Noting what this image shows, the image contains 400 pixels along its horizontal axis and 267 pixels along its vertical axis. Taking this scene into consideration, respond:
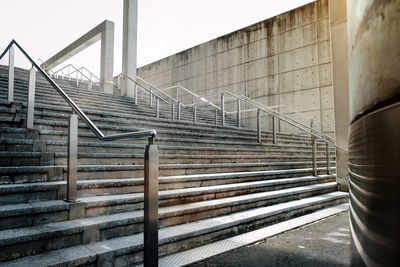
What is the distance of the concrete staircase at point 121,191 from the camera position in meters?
2.17

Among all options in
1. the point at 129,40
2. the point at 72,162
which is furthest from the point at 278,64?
the point at 72,162

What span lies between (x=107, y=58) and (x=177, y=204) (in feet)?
26.5

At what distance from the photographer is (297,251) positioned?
2744 millimetres

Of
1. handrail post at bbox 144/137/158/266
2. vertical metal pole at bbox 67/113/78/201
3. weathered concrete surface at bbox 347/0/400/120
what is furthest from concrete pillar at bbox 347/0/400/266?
vertical metal pole at bbox 67/113/78/201

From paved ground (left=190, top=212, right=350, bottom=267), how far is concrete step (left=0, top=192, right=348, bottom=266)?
306 millimetres

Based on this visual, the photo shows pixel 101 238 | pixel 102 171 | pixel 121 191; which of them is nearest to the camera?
pixel 101 238

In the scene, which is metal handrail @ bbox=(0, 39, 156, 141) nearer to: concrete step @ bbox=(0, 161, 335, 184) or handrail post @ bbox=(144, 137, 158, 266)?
handrail post @ bbox=(144, 137, 158, 266)

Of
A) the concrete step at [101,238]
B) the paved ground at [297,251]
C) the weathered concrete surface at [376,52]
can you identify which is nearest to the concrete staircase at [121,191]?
the concrete step at [101,238]

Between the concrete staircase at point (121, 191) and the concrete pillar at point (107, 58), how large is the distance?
4.19 meters

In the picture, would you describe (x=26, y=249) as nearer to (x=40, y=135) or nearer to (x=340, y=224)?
(x=40, y=135)

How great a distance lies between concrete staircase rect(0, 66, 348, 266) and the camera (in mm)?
2172

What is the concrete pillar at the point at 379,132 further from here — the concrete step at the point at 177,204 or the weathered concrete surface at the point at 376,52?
the concrete step at the point at 177,204

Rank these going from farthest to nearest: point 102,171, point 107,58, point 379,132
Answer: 1. point 107,58
2. point 102,171
3. point 379,132

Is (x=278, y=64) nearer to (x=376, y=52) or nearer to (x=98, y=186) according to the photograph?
(x=98, y=186)
